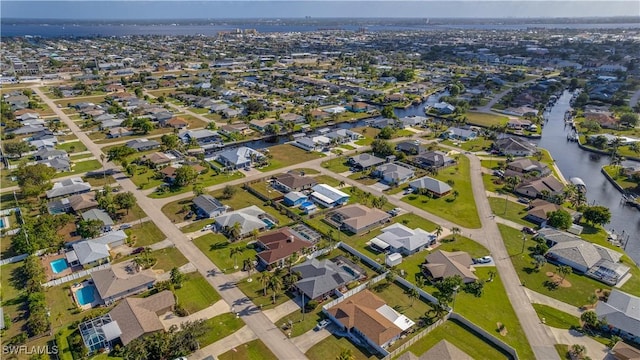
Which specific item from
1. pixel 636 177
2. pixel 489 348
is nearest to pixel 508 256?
pixel 489 348

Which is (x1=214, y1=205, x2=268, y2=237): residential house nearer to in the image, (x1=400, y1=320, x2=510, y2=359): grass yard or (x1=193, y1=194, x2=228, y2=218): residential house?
(x1=193, y1=194, x2=228, y2=218): residential house

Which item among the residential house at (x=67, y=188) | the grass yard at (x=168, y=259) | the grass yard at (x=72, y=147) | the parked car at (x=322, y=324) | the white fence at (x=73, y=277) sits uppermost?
the residential house at (x=67, y=188)

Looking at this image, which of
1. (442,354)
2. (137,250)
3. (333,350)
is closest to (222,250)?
(137,250)

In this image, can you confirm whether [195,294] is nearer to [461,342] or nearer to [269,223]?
[269,223]

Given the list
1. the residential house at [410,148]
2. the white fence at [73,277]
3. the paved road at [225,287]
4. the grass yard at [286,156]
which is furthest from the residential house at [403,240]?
the white fence at [73,277]

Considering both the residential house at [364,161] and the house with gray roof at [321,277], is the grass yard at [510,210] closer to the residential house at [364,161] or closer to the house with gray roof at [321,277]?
the residential house at [364,161]
